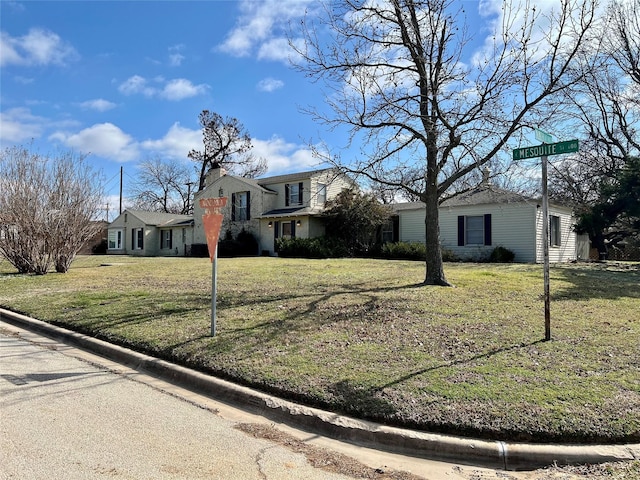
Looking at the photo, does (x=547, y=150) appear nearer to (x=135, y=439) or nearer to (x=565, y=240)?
(x=135, y=439)

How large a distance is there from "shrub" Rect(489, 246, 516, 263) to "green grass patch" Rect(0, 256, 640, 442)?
8.33 metres

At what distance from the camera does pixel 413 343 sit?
6.04 metres

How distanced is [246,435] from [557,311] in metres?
6.49

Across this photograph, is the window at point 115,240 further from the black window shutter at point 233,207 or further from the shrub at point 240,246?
the shrub at point 240,246

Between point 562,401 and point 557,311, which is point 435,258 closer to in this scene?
point 557,311

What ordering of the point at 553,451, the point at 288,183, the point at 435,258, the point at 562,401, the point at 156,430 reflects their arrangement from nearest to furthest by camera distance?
the point at 553,451 < the point at 156,430 < the point at 562,401 < the point at 435,258 < the point at 288,183

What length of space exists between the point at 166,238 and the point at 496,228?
26.8 meters

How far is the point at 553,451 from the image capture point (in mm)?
3639

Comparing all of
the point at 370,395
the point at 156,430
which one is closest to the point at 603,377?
the point at 370,395

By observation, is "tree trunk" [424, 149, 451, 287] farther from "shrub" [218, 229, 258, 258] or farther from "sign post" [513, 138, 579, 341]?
"shrub" [218, 229, 258, 258]

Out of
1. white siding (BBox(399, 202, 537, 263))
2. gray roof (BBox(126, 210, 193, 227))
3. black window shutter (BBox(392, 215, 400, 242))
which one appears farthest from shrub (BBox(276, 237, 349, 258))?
gray roof (BBox(126, 210, 193, 227))

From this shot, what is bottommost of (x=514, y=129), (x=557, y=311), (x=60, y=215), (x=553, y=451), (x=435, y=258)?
(x=553, y=451)

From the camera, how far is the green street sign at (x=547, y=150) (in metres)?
5.67

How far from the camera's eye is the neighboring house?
1394 inches
